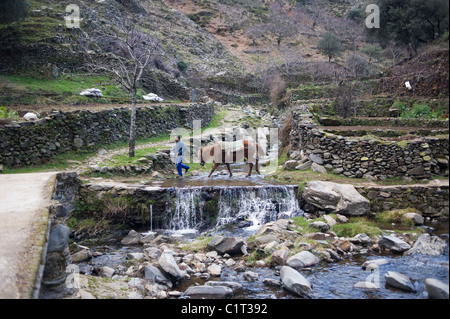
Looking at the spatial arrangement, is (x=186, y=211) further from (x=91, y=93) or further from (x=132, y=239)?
(x=91, y=93)

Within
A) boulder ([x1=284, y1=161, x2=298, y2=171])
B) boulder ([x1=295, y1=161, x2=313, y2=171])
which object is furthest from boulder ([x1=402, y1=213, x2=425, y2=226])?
boulder ([x1=284, y1=161, x2=298, y2=171])

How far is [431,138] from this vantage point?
986cm

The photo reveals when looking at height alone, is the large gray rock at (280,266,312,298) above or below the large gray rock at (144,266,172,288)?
above

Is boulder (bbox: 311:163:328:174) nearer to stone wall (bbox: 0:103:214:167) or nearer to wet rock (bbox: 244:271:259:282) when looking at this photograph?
wet rock (bbox: 244:271:259:282)

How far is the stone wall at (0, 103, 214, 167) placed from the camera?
1189cm

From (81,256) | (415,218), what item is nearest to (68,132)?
(81,256)

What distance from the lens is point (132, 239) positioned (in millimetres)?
9586

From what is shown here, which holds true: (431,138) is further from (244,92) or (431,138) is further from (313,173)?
(244,92)

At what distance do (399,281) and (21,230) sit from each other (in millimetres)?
6361

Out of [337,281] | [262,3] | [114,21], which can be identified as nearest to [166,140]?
[337,281]

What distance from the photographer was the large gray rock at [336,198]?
32.1 ft

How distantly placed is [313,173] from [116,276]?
820 centimetres

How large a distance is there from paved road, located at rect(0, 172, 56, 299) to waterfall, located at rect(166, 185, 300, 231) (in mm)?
4054

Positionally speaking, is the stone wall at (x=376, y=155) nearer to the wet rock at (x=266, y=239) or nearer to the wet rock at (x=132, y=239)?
the wet rock at (x=266, y=239)
